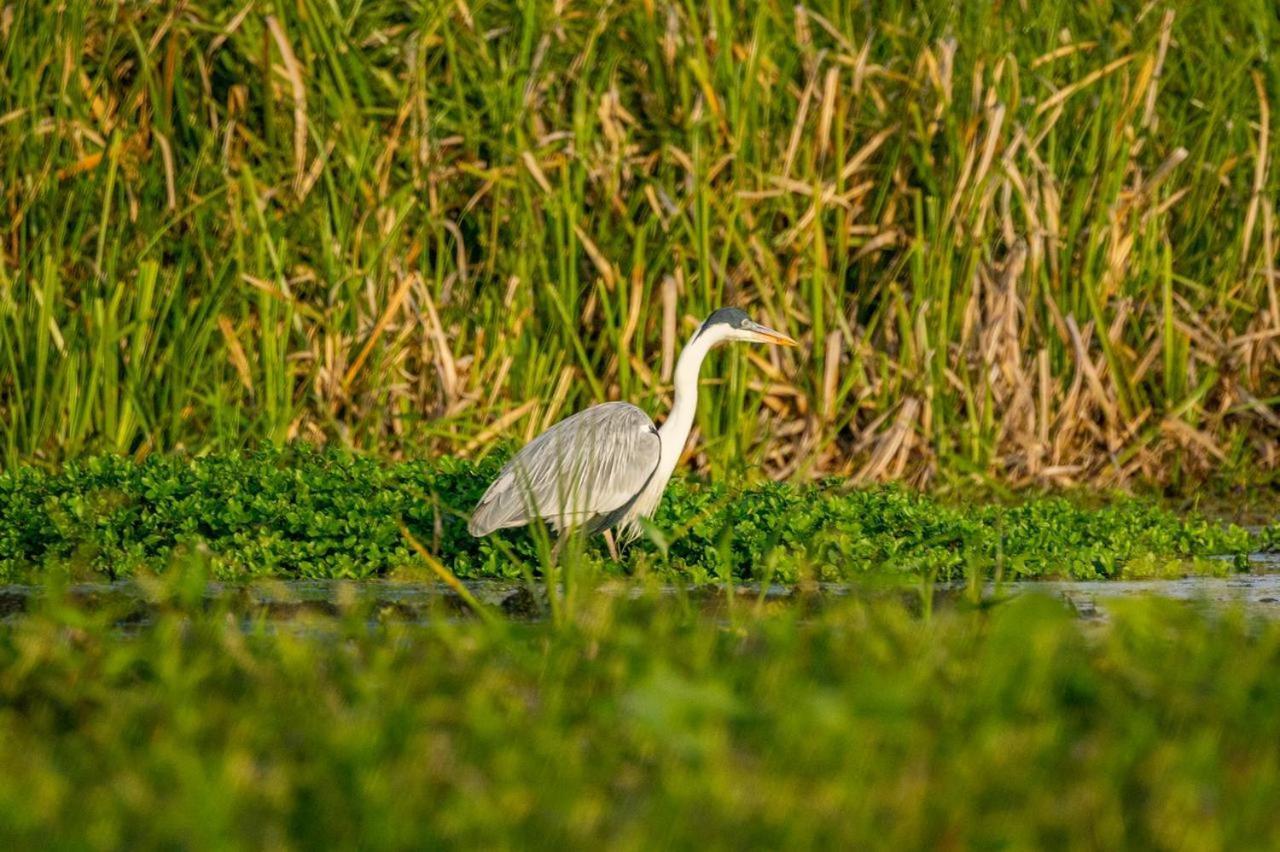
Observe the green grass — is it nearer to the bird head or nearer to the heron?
the heron

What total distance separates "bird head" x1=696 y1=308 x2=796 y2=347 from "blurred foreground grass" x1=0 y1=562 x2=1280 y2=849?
251 centimetres

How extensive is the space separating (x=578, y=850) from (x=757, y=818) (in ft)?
0.89

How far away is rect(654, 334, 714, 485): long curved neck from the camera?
245 inches

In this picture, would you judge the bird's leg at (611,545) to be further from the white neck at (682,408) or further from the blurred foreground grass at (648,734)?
the blurred foreground grass at (648,734)

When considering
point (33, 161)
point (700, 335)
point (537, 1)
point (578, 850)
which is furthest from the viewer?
point (537, 1)

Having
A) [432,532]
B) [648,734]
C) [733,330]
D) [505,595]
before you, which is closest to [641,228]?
[733,330]

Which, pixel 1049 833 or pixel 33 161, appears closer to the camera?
pixel 1049 833

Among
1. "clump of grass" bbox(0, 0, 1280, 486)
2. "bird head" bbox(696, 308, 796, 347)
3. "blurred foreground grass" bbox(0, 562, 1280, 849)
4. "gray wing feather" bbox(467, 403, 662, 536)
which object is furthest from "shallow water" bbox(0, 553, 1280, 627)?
"clump of grass" bbox(0, 0, 1280, 486)

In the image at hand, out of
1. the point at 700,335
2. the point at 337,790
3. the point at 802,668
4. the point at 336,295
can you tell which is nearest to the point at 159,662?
the point at 337,790

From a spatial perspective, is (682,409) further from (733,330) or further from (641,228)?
(641,228)

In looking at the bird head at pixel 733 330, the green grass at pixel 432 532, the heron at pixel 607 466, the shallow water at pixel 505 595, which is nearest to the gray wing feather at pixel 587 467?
the heron at pixel 607 466

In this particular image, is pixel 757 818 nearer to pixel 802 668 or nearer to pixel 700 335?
pixel 802 668

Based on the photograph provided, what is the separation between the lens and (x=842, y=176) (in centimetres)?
810

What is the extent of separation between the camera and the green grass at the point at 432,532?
5.75m
